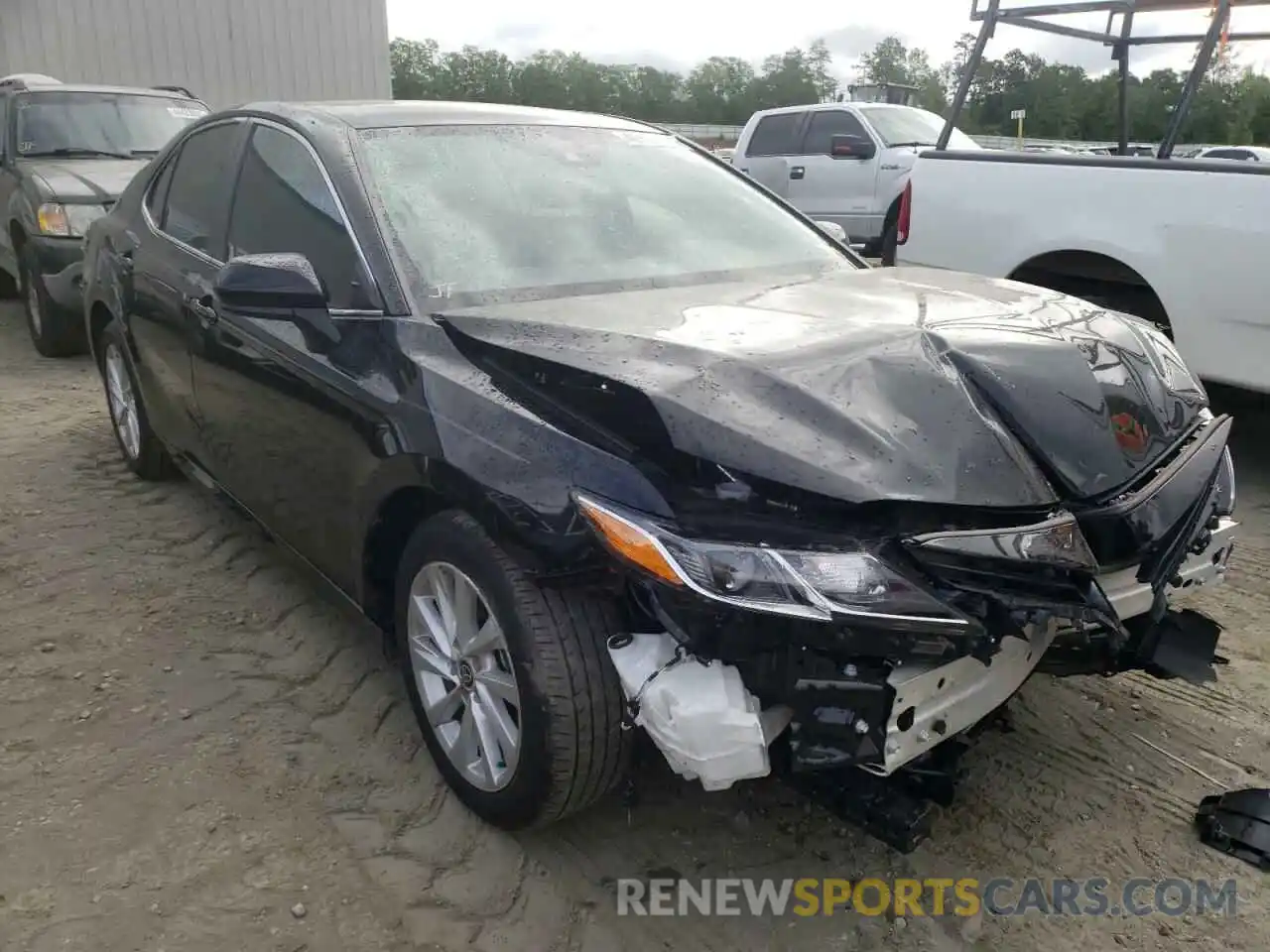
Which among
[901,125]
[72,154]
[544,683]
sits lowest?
[544,683]

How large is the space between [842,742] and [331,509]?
1.58 m

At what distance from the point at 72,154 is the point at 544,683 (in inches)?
298

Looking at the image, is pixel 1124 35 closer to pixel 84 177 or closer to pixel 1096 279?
pixel 1096 279

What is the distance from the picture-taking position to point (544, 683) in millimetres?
2193

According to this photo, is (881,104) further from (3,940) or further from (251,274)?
(3,940)

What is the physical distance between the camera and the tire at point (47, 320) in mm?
7246

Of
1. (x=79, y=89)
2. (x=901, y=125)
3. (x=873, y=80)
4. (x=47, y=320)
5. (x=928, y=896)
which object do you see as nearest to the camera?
(x=928, y=896)

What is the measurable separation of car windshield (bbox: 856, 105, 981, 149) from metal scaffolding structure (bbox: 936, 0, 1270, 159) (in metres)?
5.38

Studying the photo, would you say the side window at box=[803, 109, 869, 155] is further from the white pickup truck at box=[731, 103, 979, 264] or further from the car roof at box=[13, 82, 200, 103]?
the car roof at box=[13, 82, 200, 103]

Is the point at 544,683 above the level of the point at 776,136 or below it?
below

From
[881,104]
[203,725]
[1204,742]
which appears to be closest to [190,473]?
[203,725]

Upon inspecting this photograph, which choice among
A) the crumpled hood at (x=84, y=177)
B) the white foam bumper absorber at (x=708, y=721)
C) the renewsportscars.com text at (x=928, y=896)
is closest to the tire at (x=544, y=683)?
the white foam bumper absorber at (x=708, y=721)

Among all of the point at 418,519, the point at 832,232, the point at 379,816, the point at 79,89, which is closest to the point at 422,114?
the point at 418,519

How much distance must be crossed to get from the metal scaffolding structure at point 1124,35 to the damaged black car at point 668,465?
293 cm
